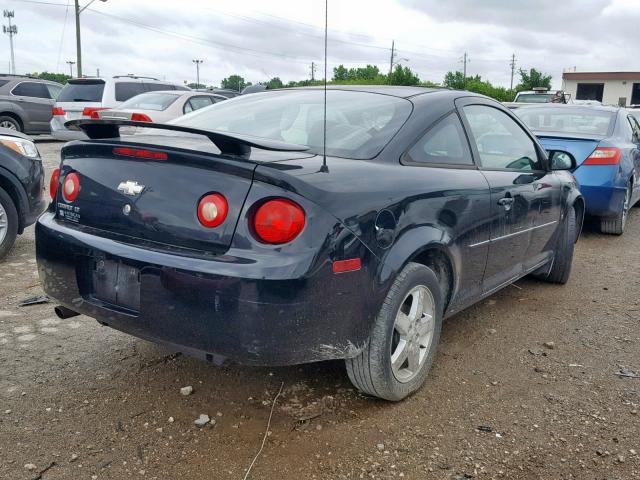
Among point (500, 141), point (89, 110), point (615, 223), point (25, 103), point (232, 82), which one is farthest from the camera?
point (232, 82)

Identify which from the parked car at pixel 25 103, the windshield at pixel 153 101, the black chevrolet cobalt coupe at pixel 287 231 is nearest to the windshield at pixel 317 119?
the black chevrolet cobalt coupe at pixel 287 231

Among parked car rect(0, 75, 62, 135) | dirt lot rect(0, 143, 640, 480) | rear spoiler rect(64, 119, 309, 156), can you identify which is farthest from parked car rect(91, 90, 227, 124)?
rear spoiler rect(64, 119, 309, 156)

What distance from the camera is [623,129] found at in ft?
23.4

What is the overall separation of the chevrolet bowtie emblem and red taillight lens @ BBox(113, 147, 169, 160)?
0.12 m

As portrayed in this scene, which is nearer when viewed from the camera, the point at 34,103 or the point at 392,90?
the point at 392,90

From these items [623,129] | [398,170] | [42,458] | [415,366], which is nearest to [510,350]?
[415,366]

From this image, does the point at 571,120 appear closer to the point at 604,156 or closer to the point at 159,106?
the point at 604,156

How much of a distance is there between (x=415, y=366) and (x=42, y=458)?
5.61 ft

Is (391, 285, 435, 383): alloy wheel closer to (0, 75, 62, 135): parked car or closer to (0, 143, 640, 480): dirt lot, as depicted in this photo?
(0, 143, 640, 480): dirt lot

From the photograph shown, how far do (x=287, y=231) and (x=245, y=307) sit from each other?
1.09 feet

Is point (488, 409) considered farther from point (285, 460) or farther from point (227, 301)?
point (227, 301)

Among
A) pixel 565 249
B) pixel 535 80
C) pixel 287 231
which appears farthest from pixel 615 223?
pixel 535 80

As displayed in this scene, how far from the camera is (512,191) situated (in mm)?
3693

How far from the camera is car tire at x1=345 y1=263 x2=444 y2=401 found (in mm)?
2654
